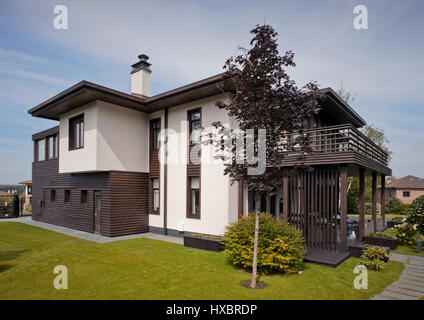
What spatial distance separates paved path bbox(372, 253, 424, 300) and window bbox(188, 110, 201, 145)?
778 cm

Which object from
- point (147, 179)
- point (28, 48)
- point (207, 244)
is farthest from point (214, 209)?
point (28, 48)

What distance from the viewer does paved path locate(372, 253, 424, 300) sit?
16.6 feet

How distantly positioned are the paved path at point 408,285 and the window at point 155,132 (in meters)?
10.1

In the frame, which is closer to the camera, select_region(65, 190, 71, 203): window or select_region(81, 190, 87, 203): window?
select_region(81, 190, 87, 203): window

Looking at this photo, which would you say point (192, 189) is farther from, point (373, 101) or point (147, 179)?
point (373, 101)

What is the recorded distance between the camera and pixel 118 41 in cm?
1077

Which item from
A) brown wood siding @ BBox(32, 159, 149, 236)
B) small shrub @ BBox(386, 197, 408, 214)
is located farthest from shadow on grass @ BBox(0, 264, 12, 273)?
small shrub @ BBox(386, 197, 408, 214)

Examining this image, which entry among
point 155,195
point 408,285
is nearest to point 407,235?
point 408,285

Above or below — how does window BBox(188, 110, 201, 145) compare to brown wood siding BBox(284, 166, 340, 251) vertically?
above

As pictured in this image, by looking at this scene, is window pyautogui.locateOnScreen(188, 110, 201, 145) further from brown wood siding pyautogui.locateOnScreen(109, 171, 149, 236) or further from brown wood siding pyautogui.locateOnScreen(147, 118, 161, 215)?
brown wood siding pyautogui.locateOnScreen(109, 171, 149, 236)

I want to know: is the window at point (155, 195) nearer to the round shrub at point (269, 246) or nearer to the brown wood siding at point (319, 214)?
the round shrub at point (269, 246)

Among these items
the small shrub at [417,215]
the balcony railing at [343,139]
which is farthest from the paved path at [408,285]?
the balcony railing at [343,139]

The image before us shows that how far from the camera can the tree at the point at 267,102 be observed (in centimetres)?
536

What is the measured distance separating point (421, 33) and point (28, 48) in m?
13.7
